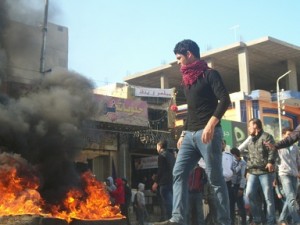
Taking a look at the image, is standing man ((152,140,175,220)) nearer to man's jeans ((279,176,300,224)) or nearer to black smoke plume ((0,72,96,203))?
black smoke plume ((0,72,96,203))

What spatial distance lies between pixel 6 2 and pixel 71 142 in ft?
15.4

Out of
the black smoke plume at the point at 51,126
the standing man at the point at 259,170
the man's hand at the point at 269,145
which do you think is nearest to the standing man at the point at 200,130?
the man's hand at the point at 269,145

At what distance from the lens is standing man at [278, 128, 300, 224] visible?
272 inches

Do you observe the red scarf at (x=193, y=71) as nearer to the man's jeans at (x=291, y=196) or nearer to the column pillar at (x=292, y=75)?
the man's jeans at (x=291, y=196)

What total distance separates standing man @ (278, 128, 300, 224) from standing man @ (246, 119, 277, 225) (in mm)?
350

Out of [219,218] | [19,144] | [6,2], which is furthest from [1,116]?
[219,218]

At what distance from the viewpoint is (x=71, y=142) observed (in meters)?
10.5

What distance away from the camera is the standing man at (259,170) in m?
6.76

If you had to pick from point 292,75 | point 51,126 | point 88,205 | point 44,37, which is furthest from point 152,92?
point 292,75

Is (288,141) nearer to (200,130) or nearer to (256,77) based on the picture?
(200,130)

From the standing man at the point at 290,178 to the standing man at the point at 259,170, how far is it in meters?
0.35

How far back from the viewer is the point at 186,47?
478 cm

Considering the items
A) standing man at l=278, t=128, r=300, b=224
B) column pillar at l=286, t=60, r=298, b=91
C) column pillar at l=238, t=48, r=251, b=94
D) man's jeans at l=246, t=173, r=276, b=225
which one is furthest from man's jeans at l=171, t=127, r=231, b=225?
column pillar at l=286, t=60, r=298, b=91

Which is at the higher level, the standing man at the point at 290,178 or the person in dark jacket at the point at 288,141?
the person in dark jacket at the point at 288,141
